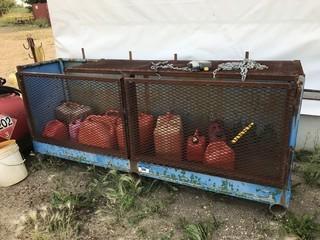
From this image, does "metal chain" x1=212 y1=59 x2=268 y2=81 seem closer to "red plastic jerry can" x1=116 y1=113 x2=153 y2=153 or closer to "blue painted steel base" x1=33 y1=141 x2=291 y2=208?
"red plastic jerry can" x1=116 y1=113 x2=153 y2=153

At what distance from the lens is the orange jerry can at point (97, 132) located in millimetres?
3385

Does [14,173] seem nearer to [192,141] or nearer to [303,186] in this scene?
[192,141]

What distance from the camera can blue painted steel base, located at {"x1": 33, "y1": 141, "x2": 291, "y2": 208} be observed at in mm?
2768

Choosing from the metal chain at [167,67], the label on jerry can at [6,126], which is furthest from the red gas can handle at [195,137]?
the label on jerry can at [6,126]

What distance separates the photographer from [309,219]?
9.03 ft

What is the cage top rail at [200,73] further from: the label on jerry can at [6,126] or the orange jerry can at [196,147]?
the label on jerry can at [6,126]

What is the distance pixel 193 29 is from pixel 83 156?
192cm

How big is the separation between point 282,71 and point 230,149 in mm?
746

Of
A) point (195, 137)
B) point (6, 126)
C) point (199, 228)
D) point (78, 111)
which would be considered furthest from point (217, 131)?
point (6, 126)

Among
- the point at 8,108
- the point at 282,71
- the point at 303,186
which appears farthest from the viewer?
the point at 8,108

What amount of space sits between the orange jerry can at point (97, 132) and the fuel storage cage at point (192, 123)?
0.01 m

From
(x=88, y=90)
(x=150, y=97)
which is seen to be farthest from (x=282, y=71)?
(x=88, y=90)

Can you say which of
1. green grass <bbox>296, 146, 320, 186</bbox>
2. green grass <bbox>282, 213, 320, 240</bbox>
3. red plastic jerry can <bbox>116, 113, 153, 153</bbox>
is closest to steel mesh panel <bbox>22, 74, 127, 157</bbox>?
red plastic jerry can <bbox>116, 113, 153, 153</bbox>

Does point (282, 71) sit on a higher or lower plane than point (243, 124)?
higher
